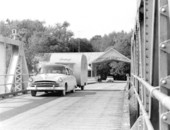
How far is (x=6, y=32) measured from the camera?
90.2 meters

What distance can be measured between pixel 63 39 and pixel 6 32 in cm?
1732

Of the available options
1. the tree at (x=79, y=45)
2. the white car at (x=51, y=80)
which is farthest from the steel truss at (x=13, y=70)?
the tree at (x=79, y=45)

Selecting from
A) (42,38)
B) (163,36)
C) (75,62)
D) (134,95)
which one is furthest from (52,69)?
(42,38)

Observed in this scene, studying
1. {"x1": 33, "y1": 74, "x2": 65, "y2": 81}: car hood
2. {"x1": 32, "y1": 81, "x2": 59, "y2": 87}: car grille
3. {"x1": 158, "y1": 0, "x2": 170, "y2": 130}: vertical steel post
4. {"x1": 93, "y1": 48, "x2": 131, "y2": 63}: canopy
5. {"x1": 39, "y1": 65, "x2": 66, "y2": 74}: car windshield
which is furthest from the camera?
{"x1": 93, "y1": 48, "x2": 131, "y2": 63}: canopy

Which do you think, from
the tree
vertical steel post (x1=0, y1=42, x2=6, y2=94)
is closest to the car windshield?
vertical steel post (x1=0, y1=42, x2=6, y2=94)

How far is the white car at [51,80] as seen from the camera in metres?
18.8

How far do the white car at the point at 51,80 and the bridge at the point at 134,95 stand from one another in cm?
126

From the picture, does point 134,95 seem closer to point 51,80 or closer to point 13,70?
point 51,80

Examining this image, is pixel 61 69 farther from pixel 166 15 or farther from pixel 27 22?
pixel 27 22

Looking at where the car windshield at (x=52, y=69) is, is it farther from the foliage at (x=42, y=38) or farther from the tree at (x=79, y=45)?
the tree at (x=79, y=45)

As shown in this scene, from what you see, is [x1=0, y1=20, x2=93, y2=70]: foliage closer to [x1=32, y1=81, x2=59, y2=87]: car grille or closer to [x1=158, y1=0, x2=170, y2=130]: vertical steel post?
[x1=32, y1=81, x2=59, y2=87]: car grille

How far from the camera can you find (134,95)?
8078 millimetres

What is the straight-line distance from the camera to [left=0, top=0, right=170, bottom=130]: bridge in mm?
2213

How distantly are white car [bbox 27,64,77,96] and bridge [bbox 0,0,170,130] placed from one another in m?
1.26
